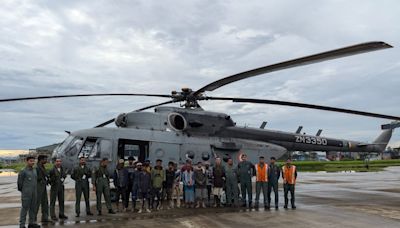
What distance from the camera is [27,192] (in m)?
8.28

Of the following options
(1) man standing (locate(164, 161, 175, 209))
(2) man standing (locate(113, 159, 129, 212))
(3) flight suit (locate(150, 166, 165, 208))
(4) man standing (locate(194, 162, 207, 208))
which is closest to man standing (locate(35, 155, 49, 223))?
(2) man standing (locate(113, 159, 129, 212))

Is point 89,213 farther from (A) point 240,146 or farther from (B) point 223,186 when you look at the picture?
(A) point 240,146

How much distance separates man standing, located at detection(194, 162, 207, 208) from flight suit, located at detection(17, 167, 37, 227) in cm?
483

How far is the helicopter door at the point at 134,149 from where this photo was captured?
1296 cm

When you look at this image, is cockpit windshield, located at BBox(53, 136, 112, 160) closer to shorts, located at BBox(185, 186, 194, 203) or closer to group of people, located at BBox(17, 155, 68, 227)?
group of people, located at BBox(17, 155, 68, 227)

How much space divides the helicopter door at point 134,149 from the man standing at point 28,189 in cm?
459

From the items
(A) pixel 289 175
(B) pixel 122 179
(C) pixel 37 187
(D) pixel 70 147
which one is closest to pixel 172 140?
(B) pixel 122 179

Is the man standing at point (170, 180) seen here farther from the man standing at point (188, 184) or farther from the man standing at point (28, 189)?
the man standing at point (28, 189)

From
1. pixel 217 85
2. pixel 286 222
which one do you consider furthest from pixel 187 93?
pixel 286 222

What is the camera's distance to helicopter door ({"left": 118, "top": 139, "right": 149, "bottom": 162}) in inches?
510

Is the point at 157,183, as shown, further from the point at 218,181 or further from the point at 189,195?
the point at 218,181

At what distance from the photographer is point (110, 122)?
14539mm

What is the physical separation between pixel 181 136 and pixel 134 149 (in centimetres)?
166

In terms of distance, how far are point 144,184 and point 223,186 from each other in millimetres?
2676
